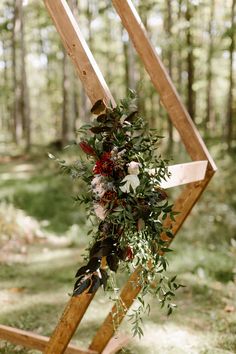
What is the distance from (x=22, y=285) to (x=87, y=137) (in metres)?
3.52

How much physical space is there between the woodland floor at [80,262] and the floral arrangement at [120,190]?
1085 mm

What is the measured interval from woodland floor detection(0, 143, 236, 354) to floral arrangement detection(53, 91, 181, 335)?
108cm

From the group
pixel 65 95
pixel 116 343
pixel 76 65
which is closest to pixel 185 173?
pixel 76 65

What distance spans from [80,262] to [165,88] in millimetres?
3447

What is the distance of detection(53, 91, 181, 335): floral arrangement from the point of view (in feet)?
7.81

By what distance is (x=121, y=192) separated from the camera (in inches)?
92.8

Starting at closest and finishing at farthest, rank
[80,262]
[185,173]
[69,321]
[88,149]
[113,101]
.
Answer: [88,149] → [113,101] → [69,321] → [185,173] → [80,262]

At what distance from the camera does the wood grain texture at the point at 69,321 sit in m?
2.75

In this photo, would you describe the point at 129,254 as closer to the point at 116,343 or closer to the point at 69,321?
the point at 69,321

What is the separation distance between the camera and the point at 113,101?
2.60m

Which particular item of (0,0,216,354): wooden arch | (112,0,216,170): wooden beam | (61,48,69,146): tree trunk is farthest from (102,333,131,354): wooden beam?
(61,48,69,146): tree trunk

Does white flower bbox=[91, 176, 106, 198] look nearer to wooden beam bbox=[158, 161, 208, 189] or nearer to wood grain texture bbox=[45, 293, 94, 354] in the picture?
wooden beam bbox=[158, 161, 208, 189]

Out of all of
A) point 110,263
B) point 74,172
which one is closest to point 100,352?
point 110,263

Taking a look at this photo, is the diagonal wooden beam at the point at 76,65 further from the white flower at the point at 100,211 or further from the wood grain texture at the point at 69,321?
the white flower at the point at 100,211
